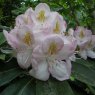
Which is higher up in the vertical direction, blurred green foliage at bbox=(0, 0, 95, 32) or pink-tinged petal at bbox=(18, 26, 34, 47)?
pink-tinged petal at bbox=(18, 26, 34, 47)

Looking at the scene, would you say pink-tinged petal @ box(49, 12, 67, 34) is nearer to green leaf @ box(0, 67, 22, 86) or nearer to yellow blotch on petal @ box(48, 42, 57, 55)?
yellow blotch on petal @ box(48, 42, 57, 55)

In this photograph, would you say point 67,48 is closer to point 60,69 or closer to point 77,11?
point 60,69

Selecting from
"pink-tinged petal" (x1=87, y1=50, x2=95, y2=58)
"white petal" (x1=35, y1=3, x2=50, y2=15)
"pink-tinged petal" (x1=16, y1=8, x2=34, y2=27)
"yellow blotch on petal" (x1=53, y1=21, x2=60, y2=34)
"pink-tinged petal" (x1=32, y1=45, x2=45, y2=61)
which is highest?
"white petal" (x1=35, y1=3, x2=50, y2=15)

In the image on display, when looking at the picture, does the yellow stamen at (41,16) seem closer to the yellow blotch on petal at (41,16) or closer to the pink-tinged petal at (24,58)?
the yellow blotch on petal at (41,16)

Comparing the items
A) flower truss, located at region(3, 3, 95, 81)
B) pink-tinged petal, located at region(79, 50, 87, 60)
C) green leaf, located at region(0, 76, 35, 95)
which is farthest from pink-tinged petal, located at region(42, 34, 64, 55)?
pink-tinged petal, located at region(79, 50, 87, 60)

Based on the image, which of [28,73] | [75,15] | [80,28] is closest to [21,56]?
[28,73]

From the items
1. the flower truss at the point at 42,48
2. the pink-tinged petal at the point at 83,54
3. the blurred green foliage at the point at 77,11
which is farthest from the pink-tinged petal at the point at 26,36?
the blurred green foliage at the point at 77,11

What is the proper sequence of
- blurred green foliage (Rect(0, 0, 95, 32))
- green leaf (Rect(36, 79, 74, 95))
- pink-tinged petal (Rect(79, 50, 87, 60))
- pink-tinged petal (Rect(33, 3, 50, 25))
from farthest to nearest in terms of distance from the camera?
1. blurred green foliage (Rect(0, 0, 95, 32))
2. pink-tinged petal (Rect(79, 50, 87, 60))
3. pink-tinged petal (Rect(33, 3, 50, 25))
4. green leaf (Rect(36, 79, 74, 95))
